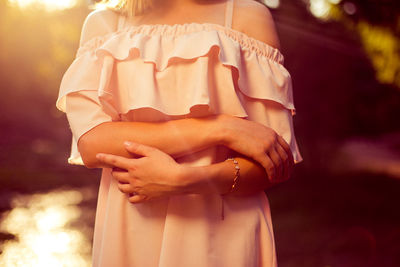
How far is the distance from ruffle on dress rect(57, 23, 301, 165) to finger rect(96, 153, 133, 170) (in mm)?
142

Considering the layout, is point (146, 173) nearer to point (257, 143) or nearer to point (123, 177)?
point (123, 177)

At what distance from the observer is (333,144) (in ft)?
26.7

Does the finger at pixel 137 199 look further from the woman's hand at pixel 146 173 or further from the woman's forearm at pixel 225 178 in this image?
the woman's forearm at pixel 225 178

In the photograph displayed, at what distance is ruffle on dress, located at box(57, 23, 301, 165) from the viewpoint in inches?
45.9

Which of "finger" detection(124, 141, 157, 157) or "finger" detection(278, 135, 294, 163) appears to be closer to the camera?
"finger" detection(124, 141, 157, 157)

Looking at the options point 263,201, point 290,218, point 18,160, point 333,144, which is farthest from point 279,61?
point 18,160

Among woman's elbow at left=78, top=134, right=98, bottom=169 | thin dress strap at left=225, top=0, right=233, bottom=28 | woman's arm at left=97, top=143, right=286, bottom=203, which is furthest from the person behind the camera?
thin dress strap at left=225, top=0, right=233, bottom=28

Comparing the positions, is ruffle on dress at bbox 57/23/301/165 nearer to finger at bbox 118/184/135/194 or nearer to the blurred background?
finger at bbox 118/184/135/194

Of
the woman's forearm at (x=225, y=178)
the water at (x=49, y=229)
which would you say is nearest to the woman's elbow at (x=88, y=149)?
the woman's forearm at (x=225, y=178)

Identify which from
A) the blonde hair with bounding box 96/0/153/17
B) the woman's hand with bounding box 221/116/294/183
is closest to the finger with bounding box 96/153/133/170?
the woman's hand with bounding box 221/116/294/183

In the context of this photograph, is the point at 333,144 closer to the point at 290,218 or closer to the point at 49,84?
the point at 290,218

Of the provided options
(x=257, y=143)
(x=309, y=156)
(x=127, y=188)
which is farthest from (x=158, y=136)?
(x=309, y=156)

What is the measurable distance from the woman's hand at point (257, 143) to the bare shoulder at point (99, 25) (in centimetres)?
53

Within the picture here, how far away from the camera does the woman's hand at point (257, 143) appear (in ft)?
3.79
